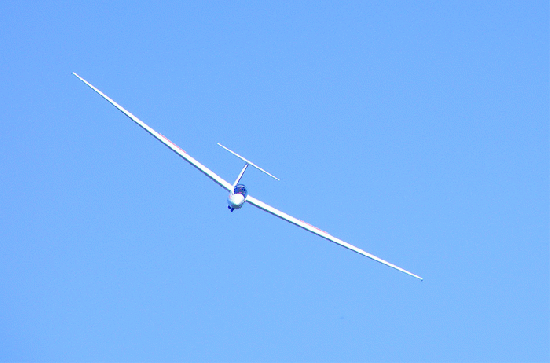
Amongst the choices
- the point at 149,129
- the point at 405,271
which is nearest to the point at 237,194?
the point at 149,129

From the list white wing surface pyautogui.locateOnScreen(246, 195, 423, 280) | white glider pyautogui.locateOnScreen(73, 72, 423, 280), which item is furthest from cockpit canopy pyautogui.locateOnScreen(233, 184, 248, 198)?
white wing surface pyautogui.locateOnScreen(246, 195, 423, 280)

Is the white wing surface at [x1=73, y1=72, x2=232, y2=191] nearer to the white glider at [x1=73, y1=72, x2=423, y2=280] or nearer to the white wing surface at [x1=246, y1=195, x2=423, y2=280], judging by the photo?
the white glider at [x1=73, y1=72, x2=423, y2=280]

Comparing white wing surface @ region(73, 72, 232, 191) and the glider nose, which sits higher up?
white wing surface @ region(73, 72, 232, 191)

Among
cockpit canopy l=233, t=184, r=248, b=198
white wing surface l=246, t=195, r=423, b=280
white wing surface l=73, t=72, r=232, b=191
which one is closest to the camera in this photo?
cockpit canopy l=233, t=184, r=248, b=198

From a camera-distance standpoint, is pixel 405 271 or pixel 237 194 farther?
pixel 237 194

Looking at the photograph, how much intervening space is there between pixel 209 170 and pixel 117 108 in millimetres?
11682

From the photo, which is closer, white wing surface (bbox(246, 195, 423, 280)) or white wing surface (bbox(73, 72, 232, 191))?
white wing surface (bbox(246, 195, 423, 280))

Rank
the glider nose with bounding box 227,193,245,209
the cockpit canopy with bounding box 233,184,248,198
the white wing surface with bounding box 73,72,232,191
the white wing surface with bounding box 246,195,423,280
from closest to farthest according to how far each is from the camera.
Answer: the glider nose with bounding box 227,193,245,209 < the cockpit canopy with bounding box 233,184,248,198 < the white wing surface with bounding box 246,195,423,280 < the white wing surface with bounding box 73,72,232,191

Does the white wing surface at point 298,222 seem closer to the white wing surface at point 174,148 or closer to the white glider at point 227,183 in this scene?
the white glider at point 227,183

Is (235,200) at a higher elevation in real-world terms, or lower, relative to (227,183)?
lower

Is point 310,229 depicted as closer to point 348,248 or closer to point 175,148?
point 348,248

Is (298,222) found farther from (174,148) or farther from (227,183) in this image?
(174,148)

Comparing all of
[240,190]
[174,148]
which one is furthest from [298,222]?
[174,148]

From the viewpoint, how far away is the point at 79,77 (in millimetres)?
92125
